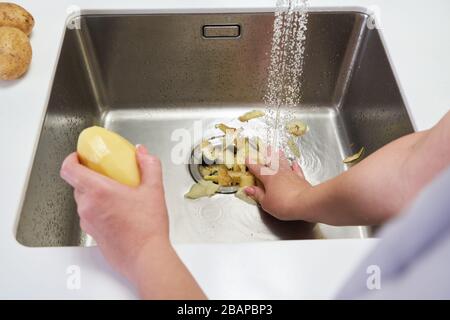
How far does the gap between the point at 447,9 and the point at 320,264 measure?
56cm

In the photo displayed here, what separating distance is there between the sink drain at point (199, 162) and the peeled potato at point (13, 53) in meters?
0.32

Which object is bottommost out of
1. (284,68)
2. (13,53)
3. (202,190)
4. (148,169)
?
(148,169)

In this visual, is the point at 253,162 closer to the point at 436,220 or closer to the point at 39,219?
the point at 39,219

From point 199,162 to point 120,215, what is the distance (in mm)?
406

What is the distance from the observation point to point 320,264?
1.50 ft

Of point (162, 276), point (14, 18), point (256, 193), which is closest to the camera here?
point (162, 276)

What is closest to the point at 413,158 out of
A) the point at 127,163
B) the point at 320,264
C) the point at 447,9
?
the point at 320,264

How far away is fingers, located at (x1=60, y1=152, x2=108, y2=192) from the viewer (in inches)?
16.6

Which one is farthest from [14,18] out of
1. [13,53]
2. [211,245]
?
[211,245]

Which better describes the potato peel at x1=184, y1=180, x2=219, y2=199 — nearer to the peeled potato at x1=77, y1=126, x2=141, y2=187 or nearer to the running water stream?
the running water stream

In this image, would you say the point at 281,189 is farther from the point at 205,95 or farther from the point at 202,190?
the point at 205,95

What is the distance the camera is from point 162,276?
0.41 m

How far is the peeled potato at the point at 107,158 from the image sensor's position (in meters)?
0.44
